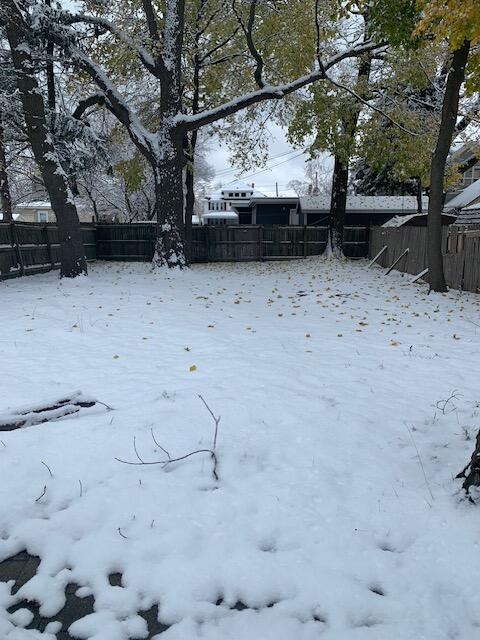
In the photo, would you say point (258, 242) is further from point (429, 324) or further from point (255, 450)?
point (255, 450)

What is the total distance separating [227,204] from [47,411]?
2078 inches

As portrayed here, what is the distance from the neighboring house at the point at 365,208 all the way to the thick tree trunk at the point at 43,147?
1881 cm

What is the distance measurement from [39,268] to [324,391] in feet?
41.2

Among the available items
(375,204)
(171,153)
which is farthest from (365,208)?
(171,153)

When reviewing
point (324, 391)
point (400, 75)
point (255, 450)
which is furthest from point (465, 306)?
point (400, 75)

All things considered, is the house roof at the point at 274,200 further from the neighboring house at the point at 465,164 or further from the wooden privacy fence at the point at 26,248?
the wooden privacy fence at the point at 26,248

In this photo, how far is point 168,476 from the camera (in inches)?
122

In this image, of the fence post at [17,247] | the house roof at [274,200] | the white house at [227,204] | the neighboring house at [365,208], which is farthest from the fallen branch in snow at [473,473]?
the white house at [227,204]

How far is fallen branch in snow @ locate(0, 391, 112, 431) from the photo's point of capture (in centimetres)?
373

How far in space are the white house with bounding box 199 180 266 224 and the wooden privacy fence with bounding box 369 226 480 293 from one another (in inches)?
834

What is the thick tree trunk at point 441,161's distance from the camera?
959 centimetres

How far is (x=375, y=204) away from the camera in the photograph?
27.3m

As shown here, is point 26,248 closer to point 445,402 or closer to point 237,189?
point 445,402

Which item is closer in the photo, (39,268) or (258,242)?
(39,268)
